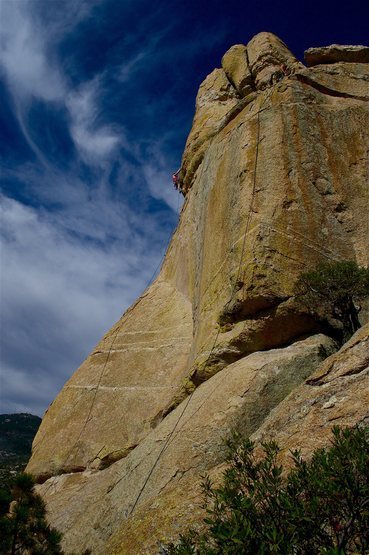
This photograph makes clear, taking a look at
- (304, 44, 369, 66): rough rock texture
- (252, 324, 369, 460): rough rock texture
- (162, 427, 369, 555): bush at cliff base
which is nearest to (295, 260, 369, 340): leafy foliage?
(252, 324, 369, 460): rough rock texture

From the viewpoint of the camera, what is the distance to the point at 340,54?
20.3 m

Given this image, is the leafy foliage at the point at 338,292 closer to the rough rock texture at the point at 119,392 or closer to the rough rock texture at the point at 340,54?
the rough rock texture at the point at 119,392

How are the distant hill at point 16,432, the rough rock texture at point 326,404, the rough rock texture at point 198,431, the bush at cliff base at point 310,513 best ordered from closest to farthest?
1. the bush at cliff base at point 310,513
2. the rough rock texture at point 326,404
3. the rough rock texture at point 198,431
4. the distant hill at point 16,432

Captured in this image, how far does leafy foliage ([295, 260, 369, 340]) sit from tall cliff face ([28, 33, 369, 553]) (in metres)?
0.47

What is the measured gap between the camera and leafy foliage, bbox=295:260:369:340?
11.6 meters

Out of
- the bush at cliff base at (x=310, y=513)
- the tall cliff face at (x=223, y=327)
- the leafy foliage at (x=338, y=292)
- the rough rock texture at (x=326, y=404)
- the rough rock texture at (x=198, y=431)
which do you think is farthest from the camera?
the leafy foliage at (x=338, y=292)

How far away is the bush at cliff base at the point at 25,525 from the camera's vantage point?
8.74m

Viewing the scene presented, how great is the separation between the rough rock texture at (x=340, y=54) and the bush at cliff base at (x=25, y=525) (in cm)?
2027

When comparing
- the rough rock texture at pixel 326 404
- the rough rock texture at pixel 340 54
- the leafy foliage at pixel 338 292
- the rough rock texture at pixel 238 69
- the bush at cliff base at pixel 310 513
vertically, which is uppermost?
the rough rock texture at pixel 238 69

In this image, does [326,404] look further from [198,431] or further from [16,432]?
[16,432]

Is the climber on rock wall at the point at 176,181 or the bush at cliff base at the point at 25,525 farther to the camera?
the climber on rock wall at the point at 176,181

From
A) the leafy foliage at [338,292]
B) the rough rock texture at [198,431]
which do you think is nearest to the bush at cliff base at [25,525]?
the rough rock texture at [198,431]

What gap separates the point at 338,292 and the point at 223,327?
338 cm

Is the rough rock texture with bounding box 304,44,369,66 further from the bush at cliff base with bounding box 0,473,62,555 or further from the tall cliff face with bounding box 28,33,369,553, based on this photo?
the bush at cliff base with bounding box 0,473,62,555
